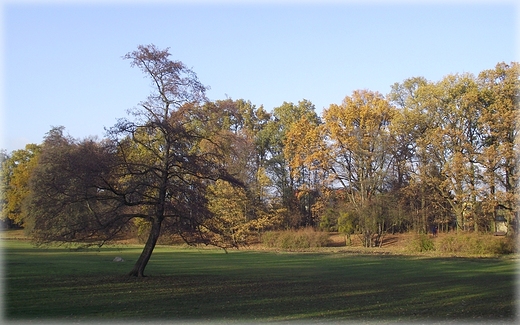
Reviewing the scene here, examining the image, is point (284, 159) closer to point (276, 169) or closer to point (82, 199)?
point (276, 169)

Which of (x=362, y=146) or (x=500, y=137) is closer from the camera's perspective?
(x=500, y=137)

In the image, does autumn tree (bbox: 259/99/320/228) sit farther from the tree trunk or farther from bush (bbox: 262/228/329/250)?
the tree trunk

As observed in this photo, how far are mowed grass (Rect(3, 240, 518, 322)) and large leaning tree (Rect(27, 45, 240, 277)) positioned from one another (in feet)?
8.33

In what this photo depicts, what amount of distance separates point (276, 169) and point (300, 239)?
1777cm

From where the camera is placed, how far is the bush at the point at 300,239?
203 ft

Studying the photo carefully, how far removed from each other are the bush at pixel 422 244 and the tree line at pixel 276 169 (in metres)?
4.73

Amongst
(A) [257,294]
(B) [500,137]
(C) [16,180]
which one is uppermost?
(B) [500,137]

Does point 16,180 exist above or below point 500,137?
below

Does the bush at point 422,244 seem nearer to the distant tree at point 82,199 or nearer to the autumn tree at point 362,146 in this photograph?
the autumn tree at point 362,146

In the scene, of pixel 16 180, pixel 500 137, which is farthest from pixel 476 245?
pixel 16 180

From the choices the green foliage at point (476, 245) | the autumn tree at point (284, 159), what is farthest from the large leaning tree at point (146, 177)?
the autumn tree at point (284, 159)

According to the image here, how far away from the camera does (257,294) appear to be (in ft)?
69.0

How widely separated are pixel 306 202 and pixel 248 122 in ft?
47.7

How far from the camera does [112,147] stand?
25453 mm
